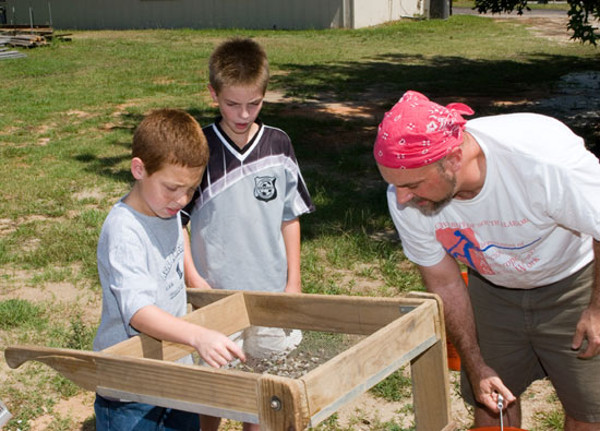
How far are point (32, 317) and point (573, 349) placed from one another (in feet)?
10.3

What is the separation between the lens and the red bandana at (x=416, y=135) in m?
2.21

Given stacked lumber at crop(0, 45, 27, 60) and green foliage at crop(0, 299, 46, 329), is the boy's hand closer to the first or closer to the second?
green foliage at crop(0, 299, 46, 329)

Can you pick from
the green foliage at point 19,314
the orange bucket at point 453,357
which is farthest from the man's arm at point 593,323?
the green foliage at point 19,314

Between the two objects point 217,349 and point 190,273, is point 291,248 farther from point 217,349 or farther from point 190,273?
point 217,349

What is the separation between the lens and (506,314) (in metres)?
2.85

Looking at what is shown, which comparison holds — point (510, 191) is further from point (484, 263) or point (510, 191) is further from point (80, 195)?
point (80, 195)

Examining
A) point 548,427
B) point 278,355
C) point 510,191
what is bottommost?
point 548,427

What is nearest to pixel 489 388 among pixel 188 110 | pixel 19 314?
pixel 19 314

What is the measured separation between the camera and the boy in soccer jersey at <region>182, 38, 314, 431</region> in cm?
285

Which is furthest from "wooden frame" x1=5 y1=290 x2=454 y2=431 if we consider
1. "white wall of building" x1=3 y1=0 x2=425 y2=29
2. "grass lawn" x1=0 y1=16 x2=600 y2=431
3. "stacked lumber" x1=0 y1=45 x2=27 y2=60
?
"white wall of building" x1=3 y1=0 x2=425 y2=29

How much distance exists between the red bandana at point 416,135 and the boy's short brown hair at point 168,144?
579 millimetres

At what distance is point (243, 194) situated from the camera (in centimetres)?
288

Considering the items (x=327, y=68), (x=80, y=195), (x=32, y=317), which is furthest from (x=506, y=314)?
(x=327, y=68)

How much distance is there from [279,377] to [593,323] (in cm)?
129
